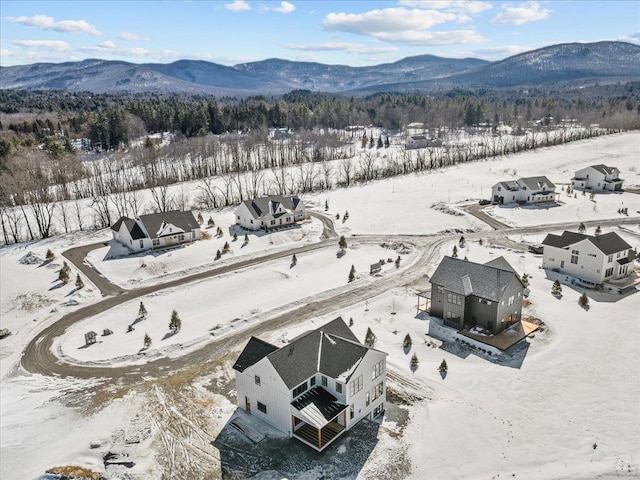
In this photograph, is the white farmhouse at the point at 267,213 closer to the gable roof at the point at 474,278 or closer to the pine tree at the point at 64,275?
the pine tree at the point at 64,275

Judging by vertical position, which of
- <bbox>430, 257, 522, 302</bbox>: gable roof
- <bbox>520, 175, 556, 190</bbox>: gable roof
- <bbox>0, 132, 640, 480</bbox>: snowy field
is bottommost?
<bbox>0, 132, 640, 480</bbox>: snowy field

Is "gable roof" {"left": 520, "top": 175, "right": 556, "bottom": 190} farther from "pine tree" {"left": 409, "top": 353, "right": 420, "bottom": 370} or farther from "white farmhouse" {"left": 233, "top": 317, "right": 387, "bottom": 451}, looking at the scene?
"white farmhouse" {"left": 233, "top": 317, "right": 387, "bottom": 451}

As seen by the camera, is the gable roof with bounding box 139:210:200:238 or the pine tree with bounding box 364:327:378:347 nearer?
the pine tree with bounding box 364:327:378:347

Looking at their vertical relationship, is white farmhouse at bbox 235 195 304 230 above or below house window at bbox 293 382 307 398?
above

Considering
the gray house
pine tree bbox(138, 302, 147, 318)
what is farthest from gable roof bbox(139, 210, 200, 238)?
the gray house

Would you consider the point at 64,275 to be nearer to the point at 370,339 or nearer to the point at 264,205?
the point at 264,205

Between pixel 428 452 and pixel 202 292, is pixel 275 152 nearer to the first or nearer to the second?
pixel 202 292

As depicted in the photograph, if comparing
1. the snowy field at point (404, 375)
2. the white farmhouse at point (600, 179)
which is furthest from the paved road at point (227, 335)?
the white farmhouse at point (600, 179)
